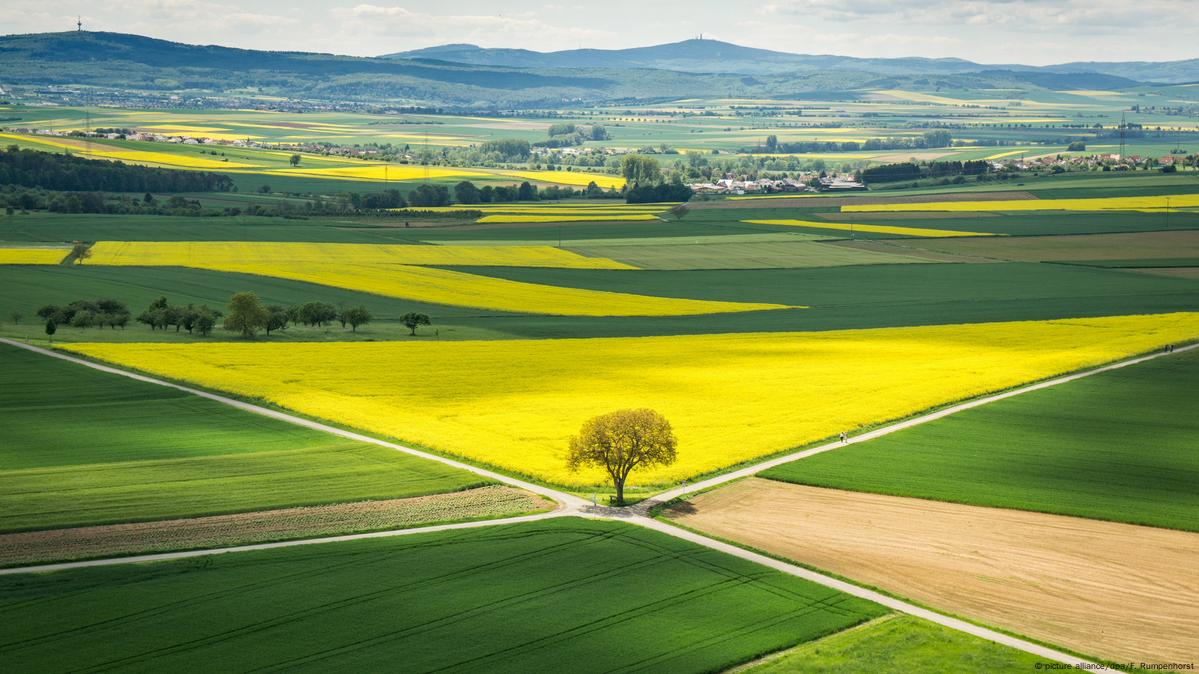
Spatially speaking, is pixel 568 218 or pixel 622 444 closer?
pixel 622 444

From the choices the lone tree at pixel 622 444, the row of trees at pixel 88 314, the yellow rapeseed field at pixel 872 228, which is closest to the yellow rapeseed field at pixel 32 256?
the row of trees at pixel 88 314

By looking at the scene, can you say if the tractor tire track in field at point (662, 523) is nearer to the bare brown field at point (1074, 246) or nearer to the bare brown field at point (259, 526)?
the bare brown field at point (259, 526)

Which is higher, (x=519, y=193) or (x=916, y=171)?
(x=916, y=171)

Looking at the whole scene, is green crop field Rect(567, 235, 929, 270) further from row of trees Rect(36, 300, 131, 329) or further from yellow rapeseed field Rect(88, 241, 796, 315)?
row of trees Rect(36, 300, 131, 329)

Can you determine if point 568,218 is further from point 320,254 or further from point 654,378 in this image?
point 654,378

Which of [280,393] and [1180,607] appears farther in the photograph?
[280,393]

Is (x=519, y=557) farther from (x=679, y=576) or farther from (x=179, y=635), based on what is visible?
(x=179, y=635)

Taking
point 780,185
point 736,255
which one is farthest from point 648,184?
point 736,255

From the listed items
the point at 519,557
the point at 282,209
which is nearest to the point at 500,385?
the point at 519,557
